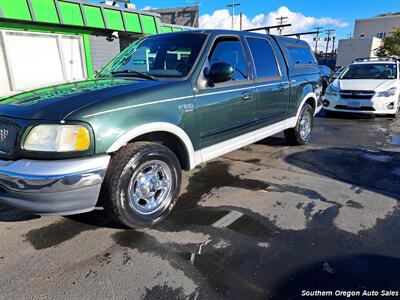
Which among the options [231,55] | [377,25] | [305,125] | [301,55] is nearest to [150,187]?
[231,55]

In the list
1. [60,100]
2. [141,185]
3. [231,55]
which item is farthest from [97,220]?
[231,55]

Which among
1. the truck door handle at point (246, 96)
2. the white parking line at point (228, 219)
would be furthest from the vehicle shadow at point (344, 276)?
the truck door handle at point (246, 96)

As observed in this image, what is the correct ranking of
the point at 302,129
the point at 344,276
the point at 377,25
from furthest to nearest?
the point at 377,25 → the point at 302,129 → the point at 344,276

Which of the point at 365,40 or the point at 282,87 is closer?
the point at 282,87

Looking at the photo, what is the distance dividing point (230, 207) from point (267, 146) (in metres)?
2.95

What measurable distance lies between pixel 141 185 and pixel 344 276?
6.06 ft

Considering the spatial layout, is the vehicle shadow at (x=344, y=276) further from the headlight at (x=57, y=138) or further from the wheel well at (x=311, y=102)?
the wheel well at (x=311, y=102)

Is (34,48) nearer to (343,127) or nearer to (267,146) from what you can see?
(267,146)

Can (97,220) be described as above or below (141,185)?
below

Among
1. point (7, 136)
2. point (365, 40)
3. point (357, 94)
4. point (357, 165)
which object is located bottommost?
point (357, 165)

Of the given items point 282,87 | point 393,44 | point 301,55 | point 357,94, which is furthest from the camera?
point 393,44

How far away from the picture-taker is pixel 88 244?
2826 millimetres

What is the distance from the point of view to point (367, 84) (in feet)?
29.8

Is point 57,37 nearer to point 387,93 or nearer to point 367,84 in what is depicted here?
point 367,84
